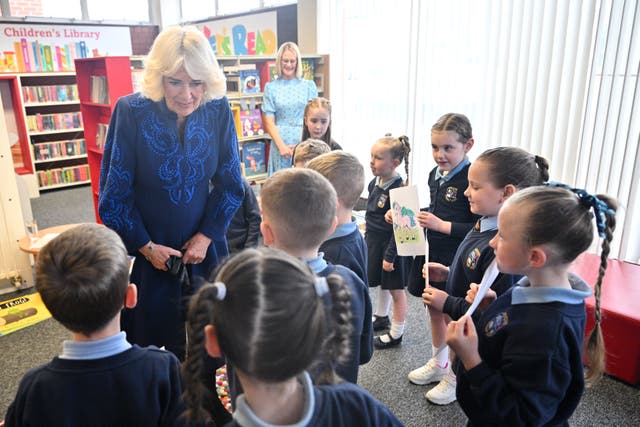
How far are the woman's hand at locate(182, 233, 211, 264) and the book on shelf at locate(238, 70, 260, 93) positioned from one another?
294cm

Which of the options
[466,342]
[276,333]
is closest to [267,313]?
[276,333]

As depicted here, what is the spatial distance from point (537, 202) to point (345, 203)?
2.25ft

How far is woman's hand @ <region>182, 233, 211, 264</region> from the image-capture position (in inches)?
66.9

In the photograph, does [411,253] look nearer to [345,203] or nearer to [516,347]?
[345,203]

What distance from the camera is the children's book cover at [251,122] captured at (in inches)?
176

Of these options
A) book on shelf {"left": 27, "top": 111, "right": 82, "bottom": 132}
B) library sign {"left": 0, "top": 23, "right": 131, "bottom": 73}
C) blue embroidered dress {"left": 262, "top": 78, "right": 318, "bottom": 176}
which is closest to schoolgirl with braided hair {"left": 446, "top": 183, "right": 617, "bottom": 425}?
blue embroidered dress {"left": 262, "top": 78, "right": 318, "bottom": 176}

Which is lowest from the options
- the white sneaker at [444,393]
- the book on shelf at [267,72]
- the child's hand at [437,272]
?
the white sneaker at [444,393]

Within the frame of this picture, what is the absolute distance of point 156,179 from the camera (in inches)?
63.2

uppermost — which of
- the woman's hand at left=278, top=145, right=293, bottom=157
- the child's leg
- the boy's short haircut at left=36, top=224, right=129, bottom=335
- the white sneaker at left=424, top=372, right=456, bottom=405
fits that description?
the boy's short haircut at left=36, top=224, right=129, bottom=335

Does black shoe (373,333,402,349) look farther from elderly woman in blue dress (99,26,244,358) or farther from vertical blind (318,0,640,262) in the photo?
vertical blind (318,0,640,262)

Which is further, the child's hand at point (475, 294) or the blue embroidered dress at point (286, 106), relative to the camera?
the blue embroidered dress at point (286, 106)

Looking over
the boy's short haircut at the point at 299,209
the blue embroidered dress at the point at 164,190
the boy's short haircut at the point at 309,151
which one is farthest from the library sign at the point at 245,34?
the boy's short haircut at the point at 299,209

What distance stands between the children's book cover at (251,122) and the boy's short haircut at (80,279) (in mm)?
3572

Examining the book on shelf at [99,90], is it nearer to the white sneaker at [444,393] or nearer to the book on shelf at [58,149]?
the book on shelf at [58,149]
